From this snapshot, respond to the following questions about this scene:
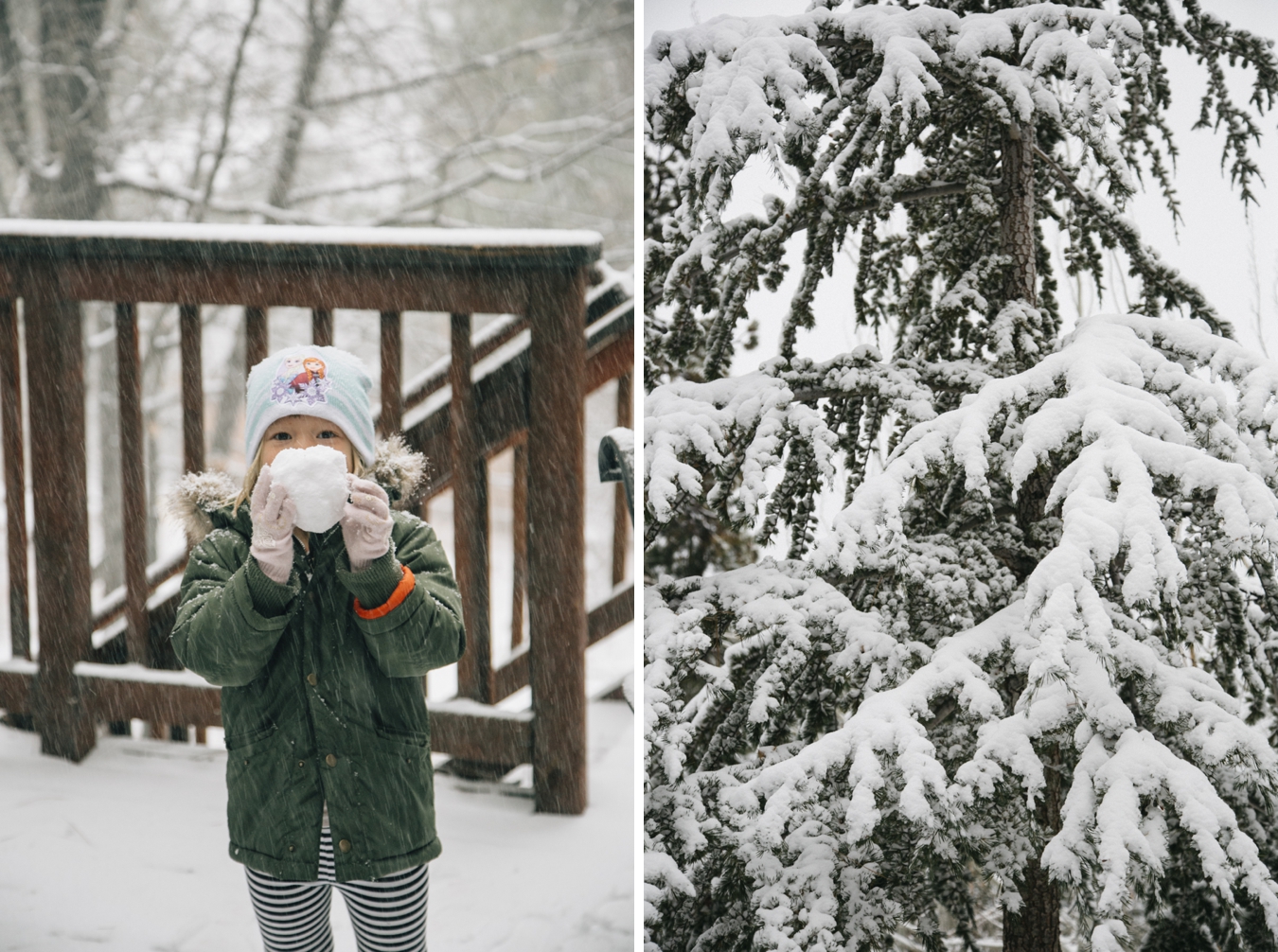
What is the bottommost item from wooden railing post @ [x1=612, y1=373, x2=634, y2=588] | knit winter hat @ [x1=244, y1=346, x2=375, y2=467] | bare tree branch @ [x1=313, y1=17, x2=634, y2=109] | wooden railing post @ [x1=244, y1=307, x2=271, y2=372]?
wooden railing post @ [x1=612, y1=373, x2=634, y2=588]

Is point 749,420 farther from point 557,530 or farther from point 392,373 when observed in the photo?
point 392,373

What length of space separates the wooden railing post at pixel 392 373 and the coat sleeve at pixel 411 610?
45 centimetres

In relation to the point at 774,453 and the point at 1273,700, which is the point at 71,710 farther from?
the point at 1273,700

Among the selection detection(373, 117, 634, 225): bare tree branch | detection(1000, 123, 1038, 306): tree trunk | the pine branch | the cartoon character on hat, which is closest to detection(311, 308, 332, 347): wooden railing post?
the cartoon character on hat

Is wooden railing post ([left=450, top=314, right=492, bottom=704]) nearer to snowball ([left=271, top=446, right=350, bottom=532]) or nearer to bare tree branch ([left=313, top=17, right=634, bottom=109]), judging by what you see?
snowball ([left=271, top=446, right=350, bottom=532])

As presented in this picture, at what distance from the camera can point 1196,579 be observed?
5.09 feet

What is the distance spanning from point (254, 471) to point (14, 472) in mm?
784

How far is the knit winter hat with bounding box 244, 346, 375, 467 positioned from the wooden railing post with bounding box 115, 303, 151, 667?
22.2 inches

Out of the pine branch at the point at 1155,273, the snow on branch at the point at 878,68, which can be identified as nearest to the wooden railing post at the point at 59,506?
the snow on branch at the point at 878,68

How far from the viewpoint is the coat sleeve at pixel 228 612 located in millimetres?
1098

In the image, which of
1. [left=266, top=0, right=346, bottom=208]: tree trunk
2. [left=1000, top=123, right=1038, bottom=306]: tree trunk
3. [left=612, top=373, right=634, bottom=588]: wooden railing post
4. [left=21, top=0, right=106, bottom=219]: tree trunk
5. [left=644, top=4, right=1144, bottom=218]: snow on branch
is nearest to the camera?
[left=644, top=4, right=1144, bottom=218]: snow on branch

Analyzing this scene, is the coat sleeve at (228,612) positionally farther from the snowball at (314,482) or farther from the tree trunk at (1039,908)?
the tree trunk at (1039,908)

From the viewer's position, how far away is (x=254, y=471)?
3.93 ft

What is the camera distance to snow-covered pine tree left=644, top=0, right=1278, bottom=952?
1.27 meters
